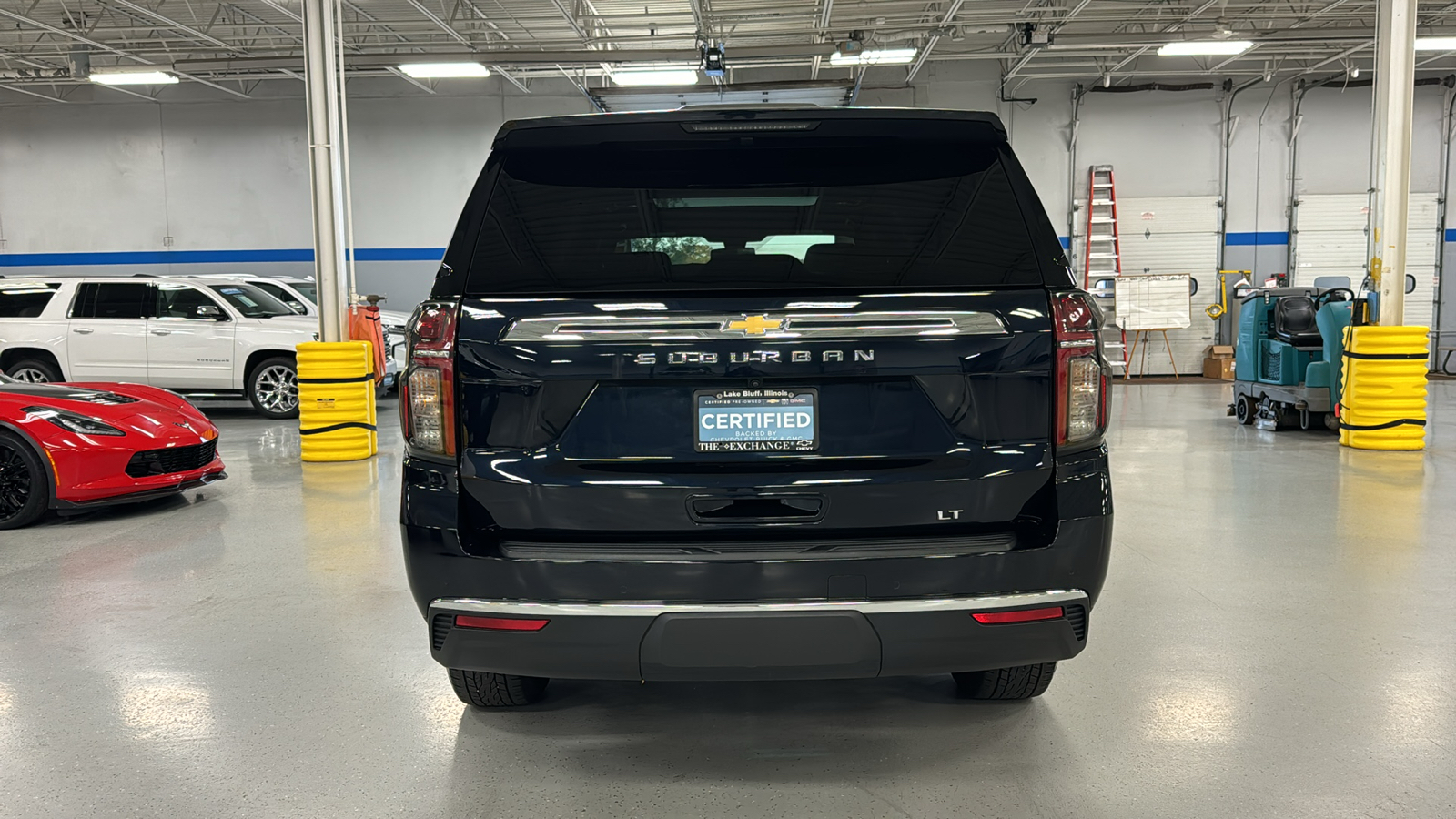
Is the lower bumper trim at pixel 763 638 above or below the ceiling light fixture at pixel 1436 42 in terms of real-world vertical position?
below

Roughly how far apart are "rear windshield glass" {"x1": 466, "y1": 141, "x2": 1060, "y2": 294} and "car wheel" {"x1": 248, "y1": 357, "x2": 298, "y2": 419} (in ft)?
31.8

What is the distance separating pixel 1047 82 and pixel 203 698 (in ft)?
55.0

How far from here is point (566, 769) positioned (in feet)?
8.44

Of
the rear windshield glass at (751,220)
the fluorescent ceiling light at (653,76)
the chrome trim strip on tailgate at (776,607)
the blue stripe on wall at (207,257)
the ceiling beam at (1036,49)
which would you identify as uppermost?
the ceiling beam at (1036,49)

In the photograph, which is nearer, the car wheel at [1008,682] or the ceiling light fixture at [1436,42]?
the car wheel at [1008,682]

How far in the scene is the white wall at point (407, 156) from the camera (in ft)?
55.2

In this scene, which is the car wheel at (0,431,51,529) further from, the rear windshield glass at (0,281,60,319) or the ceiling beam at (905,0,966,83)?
the ceiling beam at (905,0,966,83)

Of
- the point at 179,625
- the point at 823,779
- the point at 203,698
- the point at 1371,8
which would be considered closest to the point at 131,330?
the point at 179,625

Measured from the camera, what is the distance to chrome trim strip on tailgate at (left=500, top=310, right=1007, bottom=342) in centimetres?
218

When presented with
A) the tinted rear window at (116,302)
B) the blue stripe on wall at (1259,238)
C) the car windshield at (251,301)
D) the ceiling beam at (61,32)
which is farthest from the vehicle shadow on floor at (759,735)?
the blue stripe on wall at (1259,238)

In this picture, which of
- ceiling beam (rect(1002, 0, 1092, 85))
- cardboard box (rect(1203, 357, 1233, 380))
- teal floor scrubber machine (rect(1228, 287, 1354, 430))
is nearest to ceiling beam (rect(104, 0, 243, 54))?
ceiling beam (rect(1002, 0, 1092, 85))

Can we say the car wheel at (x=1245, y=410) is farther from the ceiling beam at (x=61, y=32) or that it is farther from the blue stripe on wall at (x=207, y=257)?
the ceiling beam at (x=61, y=32)

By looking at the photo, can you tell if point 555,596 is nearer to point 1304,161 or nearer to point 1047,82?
point 1047,82

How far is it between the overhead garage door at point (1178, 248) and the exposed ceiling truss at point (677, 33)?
214 cm
